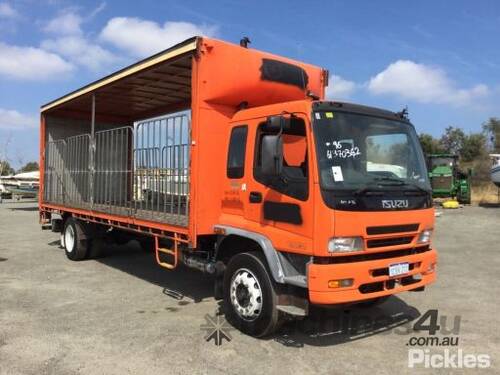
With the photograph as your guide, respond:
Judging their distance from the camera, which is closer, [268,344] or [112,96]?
[268,344]

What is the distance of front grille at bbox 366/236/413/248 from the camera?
5161mm

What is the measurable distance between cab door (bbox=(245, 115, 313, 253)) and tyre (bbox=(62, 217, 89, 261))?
5706 mm

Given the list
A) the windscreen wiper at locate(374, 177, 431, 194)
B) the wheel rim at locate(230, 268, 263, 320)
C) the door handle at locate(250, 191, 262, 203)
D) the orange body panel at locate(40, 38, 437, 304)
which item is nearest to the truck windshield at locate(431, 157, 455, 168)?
the orange body panel at locate(40, 38, 437, 304)

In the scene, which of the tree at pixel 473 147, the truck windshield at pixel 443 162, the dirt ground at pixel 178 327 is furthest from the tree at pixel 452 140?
the dirt ground at pixel 178 327

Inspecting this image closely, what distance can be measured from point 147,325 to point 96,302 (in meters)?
1.43

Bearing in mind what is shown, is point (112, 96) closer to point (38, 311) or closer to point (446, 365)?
point (38, 311)

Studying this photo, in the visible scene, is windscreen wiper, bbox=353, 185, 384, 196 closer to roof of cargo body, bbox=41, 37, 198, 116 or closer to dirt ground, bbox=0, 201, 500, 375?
dirt ground, bbox=0, 201, 500, 375

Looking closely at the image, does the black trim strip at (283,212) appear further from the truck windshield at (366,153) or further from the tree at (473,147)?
the tree at (473,147)

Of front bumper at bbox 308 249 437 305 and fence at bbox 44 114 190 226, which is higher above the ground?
fence at bbox 44 114 190 226

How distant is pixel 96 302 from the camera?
23.4 feet

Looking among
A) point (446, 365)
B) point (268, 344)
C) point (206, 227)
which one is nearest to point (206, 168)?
point (206, 227)

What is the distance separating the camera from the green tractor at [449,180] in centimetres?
2617

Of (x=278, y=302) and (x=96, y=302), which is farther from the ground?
(x=278, y=302)

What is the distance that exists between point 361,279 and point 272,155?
1.56 meters
